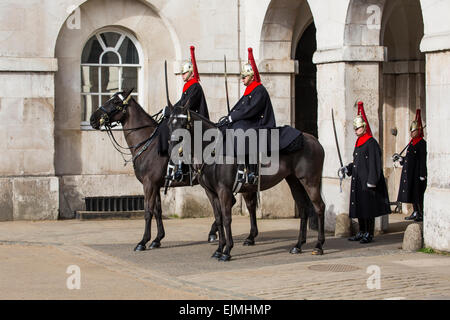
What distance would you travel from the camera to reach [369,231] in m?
14.1

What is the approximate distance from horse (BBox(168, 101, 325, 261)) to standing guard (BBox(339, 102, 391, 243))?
88cm

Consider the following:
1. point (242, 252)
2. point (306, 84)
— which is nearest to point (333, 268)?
point (242, 252)

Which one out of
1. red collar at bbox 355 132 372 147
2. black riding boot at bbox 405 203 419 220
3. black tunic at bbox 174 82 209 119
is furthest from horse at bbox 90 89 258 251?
black riding boot at bbox 405 203 419 220

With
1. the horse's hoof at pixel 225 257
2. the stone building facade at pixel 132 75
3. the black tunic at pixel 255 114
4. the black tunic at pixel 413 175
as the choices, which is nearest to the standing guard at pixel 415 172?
the black tunic at pixel 413 175

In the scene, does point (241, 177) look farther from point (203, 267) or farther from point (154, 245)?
point (154, 245)

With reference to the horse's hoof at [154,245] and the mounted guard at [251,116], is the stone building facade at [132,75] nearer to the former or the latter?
the mounted guard at [251,116]

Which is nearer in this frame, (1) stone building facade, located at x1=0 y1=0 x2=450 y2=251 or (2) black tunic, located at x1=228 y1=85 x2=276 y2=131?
(2) black tunic, located at x1=228 y1=85 x2=276 y2=131

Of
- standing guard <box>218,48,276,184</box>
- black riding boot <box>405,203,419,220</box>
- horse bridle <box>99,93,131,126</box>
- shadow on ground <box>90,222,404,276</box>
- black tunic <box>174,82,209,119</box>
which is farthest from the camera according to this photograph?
black riding boot <box>405,203,419,220</box>

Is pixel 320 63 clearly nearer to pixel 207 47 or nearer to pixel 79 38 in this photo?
pixel 207 47

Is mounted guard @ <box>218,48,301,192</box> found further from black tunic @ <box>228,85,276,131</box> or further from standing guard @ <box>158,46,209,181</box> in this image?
standing guard @ <box>158,46,209,181</box>

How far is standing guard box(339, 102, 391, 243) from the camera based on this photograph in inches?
543

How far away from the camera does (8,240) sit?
14414mm

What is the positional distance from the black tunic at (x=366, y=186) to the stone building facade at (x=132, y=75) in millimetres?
1446
